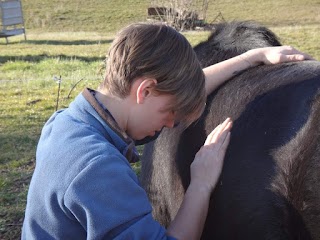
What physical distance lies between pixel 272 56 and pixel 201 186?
684mm

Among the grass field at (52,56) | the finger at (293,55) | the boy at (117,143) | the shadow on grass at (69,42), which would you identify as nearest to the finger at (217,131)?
the boy at (117,143)

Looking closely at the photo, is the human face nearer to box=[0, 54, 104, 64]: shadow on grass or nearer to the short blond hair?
the short blond hair

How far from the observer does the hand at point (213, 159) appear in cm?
214

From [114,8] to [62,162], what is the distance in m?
26.1

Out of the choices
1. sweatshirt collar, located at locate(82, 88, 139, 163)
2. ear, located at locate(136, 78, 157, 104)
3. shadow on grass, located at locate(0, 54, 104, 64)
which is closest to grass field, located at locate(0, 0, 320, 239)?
shadow on grass, located at locate(0, 54, 104, 64)

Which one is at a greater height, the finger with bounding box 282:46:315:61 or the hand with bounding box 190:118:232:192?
the finger with bounding box 282:46:315:61

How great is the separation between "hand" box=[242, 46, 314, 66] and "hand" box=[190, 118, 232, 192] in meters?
0.43

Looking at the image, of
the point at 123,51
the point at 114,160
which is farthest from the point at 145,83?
the point at 114,160

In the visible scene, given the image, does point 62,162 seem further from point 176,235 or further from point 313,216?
point 313,216

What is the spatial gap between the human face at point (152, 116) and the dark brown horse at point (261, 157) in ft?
1.04

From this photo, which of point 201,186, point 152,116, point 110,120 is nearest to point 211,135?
point 201,186

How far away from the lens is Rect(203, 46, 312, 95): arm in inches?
97.3

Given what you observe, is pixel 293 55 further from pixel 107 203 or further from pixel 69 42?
pixel 69 42

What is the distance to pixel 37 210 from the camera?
196 centimetres
